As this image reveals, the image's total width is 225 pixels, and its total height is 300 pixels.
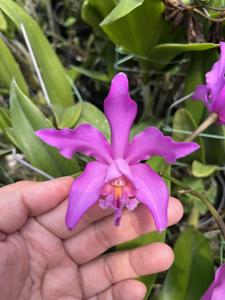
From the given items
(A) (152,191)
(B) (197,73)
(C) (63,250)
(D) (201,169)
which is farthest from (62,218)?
(B) (197,73)

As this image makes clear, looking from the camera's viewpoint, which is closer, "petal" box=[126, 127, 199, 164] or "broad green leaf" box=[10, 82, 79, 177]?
"petal" box=[126, 127, 199, 164]

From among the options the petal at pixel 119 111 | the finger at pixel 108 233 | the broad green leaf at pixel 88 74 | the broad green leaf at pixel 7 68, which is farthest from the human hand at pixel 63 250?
the broad green leaf at pixel 88 74

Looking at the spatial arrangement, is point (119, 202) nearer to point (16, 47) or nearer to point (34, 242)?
point (34, 242)

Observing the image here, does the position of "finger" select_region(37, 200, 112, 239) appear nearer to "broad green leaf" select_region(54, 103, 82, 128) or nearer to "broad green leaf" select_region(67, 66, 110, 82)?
"broad green leaf" select_region(54, 103, 82, 128)

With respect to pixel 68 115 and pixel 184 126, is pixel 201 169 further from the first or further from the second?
pixel 68 115

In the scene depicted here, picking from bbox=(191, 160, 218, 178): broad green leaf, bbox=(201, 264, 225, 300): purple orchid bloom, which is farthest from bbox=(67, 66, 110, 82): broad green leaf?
bbox=(201, 264, 225, 300): purple orchid bloom
